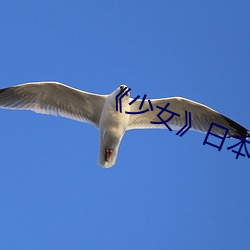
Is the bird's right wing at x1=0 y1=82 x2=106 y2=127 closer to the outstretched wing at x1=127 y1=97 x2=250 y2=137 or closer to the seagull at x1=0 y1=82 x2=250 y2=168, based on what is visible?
the seagull at x1=0 y1=82 x2=250 y2=168

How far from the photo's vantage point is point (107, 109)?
7.57 metres

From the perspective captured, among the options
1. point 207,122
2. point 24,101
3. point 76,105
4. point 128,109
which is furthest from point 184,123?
point 24,101

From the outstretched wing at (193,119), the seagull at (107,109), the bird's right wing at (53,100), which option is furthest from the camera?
the outstretched wing at (193,119)

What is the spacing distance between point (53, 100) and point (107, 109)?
3.58 ft

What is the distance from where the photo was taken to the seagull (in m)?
7.56

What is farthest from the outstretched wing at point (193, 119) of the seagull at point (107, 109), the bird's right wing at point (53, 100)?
the bird's right wing at point (53, 100)

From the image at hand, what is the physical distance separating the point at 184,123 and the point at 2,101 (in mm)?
3259

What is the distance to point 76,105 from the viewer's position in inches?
320

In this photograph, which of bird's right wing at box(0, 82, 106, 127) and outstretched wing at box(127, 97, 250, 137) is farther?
outstretched wing at box(127, 97, 250, 137)

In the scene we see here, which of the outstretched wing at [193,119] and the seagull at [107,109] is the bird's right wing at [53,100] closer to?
the seagull at [107,109]

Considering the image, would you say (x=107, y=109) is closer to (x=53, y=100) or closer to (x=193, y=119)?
(x=53, y=100)

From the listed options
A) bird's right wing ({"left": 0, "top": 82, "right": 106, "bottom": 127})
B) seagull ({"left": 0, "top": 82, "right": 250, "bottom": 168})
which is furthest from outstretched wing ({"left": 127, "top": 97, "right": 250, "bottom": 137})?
bird's right wing ({"left": 0, "top": 82, "right": 106, "bottom": 127})

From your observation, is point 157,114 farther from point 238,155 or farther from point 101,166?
point 238,155

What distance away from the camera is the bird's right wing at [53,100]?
784 cm
